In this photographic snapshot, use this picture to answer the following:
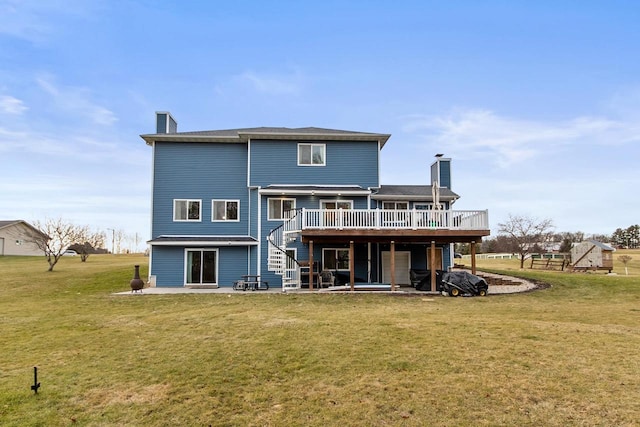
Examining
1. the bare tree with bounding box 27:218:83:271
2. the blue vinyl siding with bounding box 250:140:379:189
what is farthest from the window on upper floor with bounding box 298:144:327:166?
the bare tree with bounding box 27:218:83:271

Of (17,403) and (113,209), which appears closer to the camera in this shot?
(17,403)

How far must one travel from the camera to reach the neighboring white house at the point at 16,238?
4550cm

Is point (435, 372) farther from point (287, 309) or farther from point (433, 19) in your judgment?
point (433, 19)

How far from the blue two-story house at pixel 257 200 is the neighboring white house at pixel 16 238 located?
120ft

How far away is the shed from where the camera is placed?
26359 millimetres

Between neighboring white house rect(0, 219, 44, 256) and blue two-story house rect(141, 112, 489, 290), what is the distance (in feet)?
120

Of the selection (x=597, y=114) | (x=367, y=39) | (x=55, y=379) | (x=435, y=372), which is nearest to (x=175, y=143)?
(x=367, y=39)

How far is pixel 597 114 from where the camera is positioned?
20672 mm

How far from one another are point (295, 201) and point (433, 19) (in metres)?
10.5

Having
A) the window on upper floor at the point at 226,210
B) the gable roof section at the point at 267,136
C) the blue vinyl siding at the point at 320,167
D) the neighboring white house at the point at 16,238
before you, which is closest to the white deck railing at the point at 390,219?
the blue vinyl siding at the point at 320,167

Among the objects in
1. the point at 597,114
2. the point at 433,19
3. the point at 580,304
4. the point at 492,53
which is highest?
the point at 433,19

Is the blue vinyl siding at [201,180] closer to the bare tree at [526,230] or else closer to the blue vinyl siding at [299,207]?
the blue vinyl siding at [299,207]

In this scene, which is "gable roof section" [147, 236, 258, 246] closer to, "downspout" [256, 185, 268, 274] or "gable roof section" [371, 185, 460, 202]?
"downspout" [256, 185, 268, 274]

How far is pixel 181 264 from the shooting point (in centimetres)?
1853
